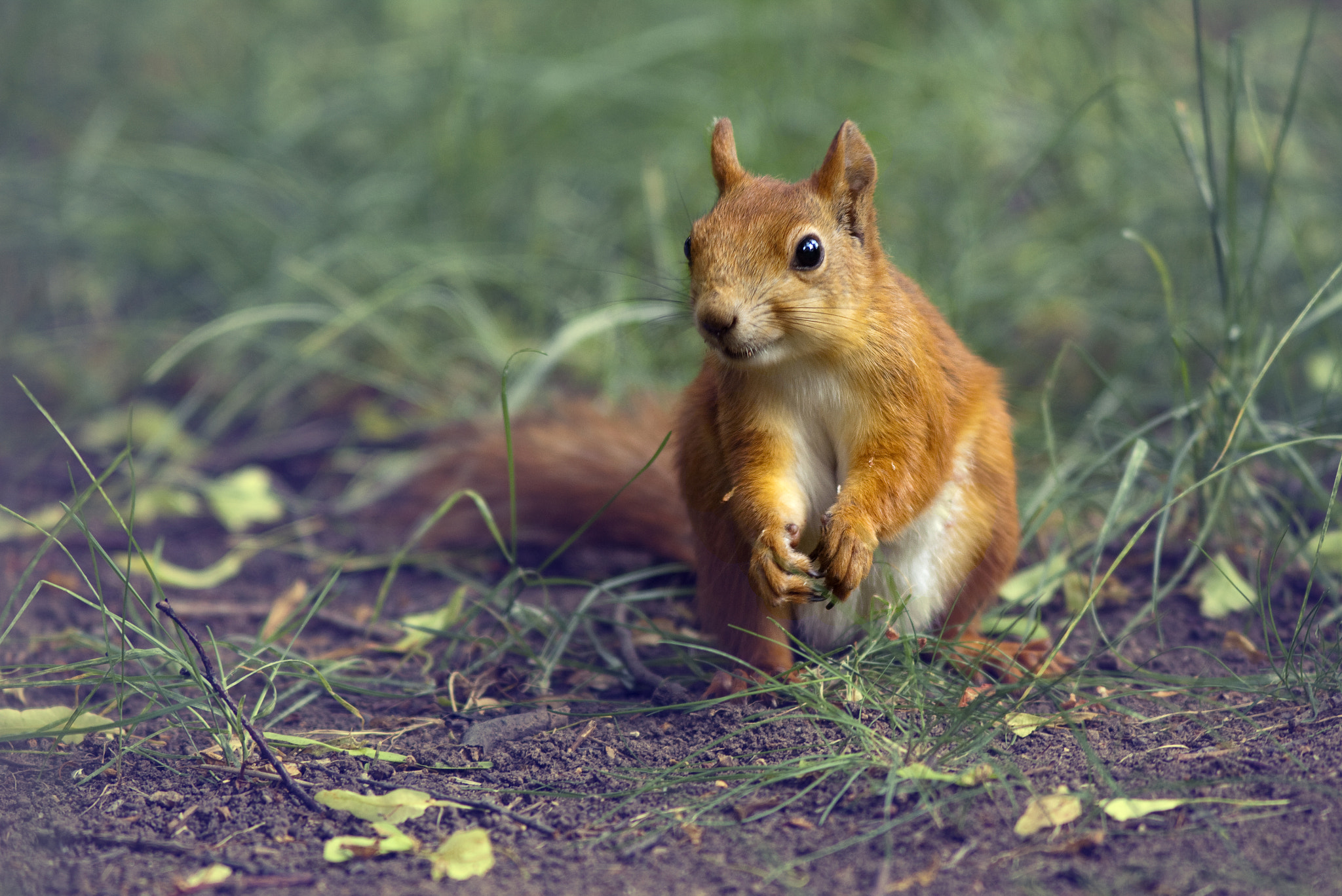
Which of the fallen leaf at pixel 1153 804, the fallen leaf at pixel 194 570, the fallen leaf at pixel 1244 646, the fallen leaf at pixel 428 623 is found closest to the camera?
the fallen leaf at pixel 1153 804

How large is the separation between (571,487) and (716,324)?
0.97 metres

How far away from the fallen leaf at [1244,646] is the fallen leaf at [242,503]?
2.27 m

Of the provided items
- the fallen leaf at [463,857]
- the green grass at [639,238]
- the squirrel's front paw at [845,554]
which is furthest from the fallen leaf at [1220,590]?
the fallen leaf at [463,857]

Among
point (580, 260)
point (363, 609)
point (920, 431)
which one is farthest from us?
point (580, 260)

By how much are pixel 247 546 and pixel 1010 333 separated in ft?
7.28

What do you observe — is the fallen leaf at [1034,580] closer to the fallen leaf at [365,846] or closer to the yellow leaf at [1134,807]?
the yellow leaf at [1134,807]

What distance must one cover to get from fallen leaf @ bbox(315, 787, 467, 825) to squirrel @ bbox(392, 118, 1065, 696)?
548 millimetres

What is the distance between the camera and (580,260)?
12.2ft

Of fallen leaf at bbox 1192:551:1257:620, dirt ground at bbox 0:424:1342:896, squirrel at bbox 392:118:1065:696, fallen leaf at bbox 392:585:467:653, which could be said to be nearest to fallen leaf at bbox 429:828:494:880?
dirt ground at bbox 0:424:1342:896

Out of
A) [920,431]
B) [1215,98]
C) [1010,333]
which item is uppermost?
[1215,98]

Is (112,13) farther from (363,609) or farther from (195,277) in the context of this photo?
(363,609)

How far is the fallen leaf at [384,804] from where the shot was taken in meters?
1.66

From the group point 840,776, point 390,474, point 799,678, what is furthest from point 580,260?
point 840,776

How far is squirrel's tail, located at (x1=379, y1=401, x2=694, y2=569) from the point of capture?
2512 millimetres
